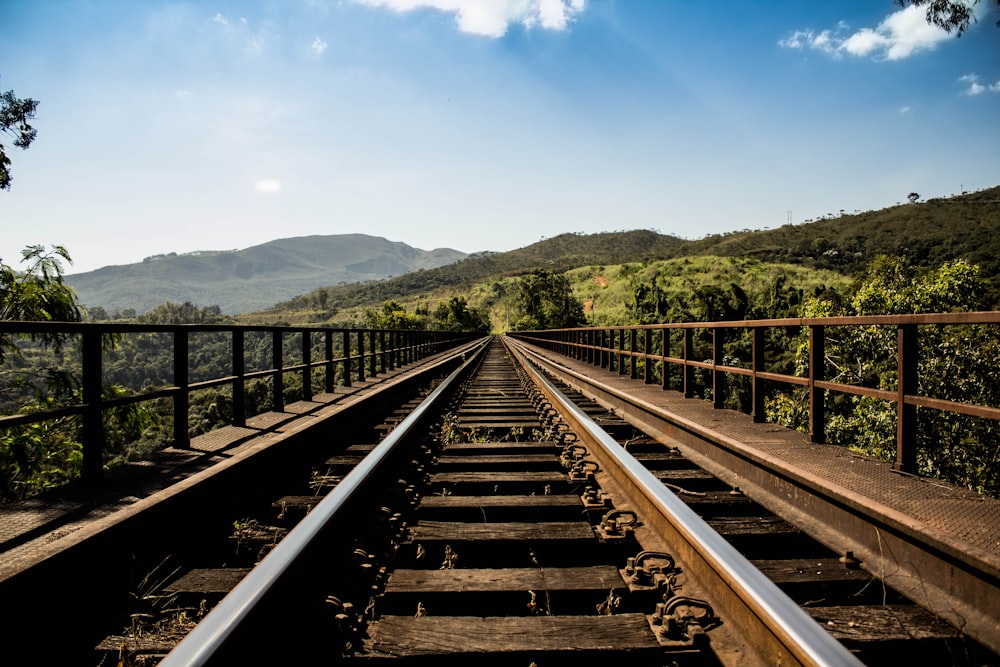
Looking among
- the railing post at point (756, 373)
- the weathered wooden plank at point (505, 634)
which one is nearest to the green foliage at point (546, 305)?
the railing post at point (756, 373)

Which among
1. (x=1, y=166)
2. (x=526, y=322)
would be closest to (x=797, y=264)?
(x=526, y=322)

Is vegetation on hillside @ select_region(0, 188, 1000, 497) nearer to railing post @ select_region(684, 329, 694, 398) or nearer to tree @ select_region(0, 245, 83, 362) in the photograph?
tree @ select_region(0, 245, 83, 362)

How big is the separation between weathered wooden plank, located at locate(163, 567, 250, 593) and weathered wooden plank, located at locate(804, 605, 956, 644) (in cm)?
240

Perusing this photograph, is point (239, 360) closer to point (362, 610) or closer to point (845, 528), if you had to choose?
point (362, 610)

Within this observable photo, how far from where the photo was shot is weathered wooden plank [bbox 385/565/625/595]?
8.21 ft

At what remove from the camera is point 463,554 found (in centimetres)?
306

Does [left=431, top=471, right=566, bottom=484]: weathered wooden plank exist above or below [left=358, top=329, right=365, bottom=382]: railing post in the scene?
below

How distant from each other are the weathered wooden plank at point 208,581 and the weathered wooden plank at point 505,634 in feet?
2.60

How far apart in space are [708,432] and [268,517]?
142 inches

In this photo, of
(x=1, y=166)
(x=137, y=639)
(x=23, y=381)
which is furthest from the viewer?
(x=1, y=166)

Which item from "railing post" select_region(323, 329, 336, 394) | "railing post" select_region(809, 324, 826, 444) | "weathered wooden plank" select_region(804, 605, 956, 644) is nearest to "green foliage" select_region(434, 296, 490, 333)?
"railing post" select_region(323, 329, 336, 394)

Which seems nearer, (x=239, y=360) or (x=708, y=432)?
(x=708, y=432)

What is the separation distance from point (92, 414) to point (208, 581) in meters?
2.19

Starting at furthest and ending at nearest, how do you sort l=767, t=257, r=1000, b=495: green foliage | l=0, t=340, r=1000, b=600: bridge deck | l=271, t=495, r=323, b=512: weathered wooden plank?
l=767, t=257, r=1000, b=495: green foliage
l=271, t=495, r=323, b=512: weathered wooden plank
l=0, t=340, r=1000, b=600: bridge deck
